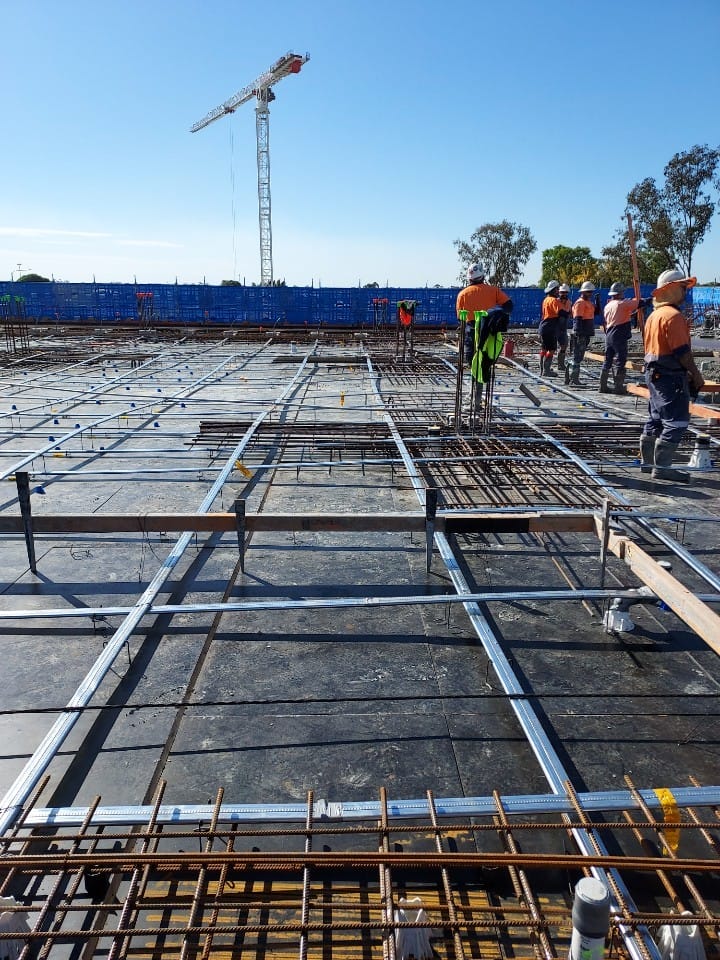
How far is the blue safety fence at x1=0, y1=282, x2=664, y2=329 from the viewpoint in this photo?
33.8m

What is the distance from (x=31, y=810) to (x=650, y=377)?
20.0 ft

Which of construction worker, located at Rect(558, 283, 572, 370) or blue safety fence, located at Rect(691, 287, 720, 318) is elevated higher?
blue safety fence, located at Rect(691, 287, 720, 318)

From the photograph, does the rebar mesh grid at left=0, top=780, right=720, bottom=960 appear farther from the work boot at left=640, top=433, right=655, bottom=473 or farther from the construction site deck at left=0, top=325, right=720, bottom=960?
the work boot at left=640, top=433, right=655, bottom=473

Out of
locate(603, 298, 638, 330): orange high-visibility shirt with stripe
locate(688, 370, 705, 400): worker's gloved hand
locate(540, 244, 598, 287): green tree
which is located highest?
locate(540, 244, 598, 287): green tree

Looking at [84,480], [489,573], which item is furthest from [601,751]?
[84,480]

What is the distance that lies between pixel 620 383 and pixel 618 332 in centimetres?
102

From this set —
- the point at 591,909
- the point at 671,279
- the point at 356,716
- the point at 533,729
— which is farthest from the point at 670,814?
the point at 671,279

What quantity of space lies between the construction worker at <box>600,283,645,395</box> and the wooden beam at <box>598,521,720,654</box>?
7777 mm

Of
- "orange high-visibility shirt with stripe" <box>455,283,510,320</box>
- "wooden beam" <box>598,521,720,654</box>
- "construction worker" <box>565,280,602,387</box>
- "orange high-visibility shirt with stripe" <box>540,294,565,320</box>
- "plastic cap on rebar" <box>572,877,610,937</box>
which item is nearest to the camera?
"plastic cap on rebar" <box>572,877,610,937</box>

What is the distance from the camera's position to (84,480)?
21.7 feet

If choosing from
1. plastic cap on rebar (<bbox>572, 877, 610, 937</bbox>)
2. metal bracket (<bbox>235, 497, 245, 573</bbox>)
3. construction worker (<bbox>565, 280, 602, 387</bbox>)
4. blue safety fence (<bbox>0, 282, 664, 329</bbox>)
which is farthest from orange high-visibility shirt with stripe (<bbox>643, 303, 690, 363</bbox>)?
blue safety fence (<bbox>0, 282, 664, 329</bbox>)

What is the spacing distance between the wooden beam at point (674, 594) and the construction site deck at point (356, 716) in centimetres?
2

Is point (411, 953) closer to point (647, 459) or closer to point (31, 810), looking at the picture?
point (31, 810)

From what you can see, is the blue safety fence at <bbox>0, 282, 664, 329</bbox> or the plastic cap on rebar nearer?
the plastic cap on rebar
